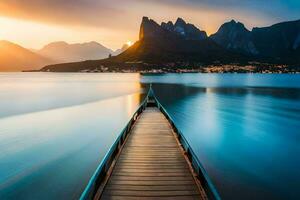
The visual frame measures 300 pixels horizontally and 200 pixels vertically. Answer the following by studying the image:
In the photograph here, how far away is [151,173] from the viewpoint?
13242 millimetres

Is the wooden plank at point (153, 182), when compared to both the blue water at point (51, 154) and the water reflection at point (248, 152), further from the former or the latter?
the blue water at point (51, 154)

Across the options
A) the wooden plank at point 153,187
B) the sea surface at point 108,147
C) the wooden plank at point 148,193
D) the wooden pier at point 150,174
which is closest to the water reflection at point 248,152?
the sea surface at point 108,147

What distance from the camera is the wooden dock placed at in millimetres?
11055

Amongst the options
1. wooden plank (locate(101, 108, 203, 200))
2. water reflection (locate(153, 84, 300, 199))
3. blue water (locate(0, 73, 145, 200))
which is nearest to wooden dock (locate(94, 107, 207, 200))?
wooden plank (locate(101, 108, 203, 200))

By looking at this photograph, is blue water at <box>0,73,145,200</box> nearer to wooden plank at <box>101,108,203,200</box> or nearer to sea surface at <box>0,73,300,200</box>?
sea surface at <box>0,73,300,200</box>

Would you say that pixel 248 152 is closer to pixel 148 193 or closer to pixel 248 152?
pixel 248 152

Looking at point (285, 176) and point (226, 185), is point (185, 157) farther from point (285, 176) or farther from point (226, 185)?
point (285, 176)

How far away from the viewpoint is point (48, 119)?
1858 inches

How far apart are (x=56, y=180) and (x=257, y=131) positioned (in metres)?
27.7

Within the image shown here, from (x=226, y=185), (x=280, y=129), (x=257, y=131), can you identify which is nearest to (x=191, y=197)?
(x=226, y=185)

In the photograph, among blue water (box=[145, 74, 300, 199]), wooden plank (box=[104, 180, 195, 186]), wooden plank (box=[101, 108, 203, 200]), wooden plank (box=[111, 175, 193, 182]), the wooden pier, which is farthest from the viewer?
blue water (box=[145, 74, 300, 199])

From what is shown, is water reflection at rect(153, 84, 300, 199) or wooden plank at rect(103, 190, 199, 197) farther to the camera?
water reflection at rect(153, 84, 300, 199)

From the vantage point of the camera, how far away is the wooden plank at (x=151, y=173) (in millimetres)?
11102

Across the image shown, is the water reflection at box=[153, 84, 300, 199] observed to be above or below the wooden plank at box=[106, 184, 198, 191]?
below
